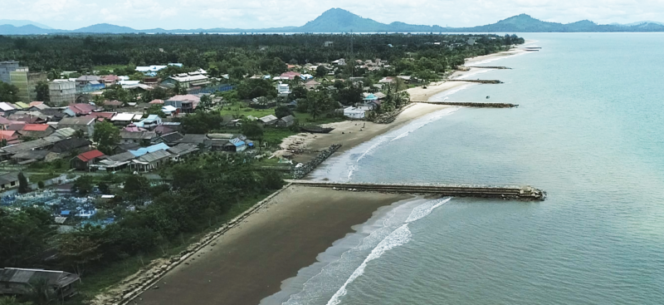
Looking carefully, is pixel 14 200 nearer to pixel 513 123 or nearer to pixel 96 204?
pixel 96 204

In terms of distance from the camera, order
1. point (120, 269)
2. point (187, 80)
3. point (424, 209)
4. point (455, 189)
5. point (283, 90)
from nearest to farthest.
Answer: point (120, 269) → point (424, 209) → point (455, 189) → point (283, 90) → point (187, 80)

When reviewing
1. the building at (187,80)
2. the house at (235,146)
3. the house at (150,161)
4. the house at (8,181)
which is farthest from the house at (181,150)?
the building at (187,80)

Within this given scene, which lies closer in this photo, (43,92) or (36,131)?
(36,131)

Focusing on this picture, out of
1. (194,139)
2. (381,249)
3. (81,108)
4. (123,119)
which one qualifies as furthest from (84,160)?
(81,108)

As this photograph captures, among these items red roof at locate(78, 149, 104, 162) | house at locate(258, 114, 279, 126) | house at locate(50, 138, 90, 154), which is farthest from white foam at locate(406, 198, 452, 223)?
house at locate(50, 138, 90, 154)

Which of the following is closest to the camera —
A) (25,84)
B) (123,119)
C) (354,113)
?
(123,119)

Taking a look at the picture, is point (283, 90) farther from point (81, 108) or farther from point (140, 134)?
point (140, 134)

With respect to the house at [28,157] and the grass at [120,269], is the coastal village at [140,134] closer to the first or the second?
the house at [28,157]
